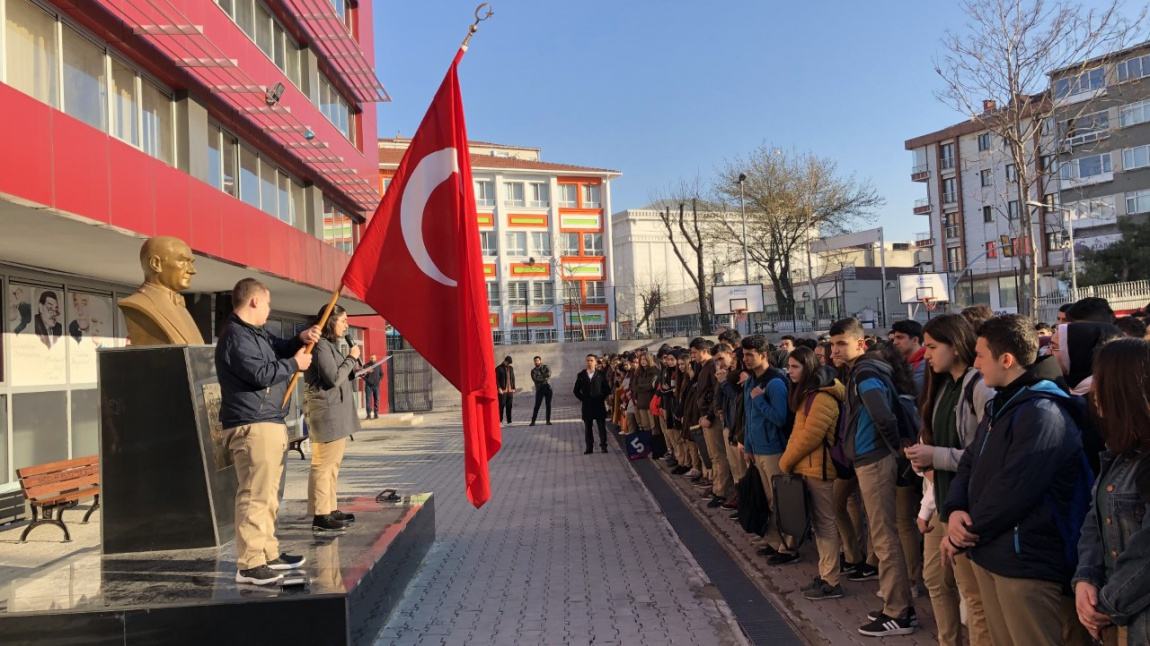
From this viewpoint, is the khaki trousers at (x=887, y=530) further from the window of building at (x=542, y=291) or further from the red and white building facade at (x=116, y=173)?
the window of building at (x=542, y=291)

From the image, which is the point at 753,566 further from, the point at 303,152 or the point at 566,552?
the point at 303,152

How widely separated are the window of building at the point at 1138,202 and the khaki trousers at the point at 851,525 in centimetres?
5598

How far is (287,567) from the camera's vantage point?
525cm

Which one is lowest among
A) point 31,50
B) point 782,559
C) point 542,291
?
point 782,559

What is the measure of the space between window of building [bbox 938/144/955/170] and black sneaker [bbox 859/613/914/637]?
226ft

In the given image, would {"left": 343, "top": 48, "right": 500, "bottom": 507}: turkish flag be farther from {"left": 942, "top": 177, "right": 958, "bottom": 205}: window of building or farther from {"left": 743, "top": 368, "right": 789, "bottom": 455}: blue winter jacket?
{"left": 942, "top": 177, "right": 958, "bottom": 205}: window of building

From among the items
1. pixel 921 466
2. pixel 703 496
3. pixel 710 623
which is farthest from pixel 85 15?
pixel 921 466

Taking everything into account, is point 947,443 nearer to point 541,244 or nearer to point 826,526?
point 826,526

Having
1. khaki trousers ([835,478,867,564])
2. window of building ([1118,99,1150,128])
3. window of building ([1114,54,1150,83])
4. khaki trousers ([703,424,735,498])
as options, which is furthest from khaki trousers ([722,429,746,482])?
window of building ([1118,99,1150,128])

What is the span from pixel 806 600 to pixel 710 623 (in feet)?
2.94

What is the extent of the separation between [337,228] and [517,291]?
41007 mm

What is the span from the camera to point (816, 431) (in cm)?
641

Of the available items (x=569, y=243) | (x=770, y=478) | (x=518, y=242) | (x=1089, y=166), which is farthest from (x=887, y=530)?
(x=518, y=242)

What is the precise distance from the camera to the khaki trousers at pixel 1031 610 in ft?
11.1
